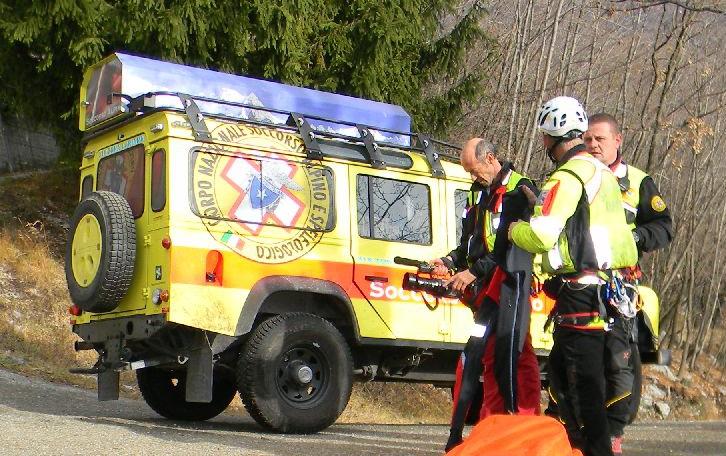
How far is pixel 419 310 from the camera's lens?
9.92m

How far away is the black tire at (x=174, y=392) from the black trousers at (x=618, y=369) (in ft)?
17.3

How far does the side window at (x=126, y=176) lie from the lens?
912 centimetres

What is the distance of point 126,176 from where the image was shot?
30.9ft

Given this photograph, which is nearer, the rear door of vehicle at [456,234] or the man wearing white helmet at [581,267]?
the man wearing white helmet at [581,267]

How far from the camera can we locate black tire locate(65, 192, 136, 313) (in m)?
8.75

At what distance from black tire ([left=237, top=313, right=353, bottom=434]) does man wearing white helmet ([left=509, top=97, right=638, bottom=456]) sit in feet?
12.0

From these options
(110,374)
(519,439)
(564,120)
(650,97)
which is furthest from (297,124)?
(650,97)

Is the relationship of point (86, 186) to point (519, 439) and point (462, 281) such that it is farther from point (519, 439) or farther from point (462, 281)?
point (519, 439)

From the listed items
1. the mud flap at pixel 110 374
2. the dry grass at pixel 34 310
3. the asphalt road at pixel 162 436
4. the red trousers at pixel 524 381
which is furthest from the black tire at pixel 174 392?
the red trousers at pixel 524 381

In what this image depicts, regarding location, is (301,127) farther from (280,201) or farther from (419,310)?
(419,310)

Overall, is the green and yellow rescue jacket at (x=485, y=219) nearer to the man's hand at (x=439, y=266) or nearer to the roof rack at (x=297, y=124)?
the man's hand at (x=439, y=266)

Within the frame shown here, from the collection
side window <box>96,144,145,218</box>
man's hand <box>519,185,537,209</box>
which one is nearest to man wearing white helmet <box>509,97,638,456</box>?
man's hand <box>519,185,537,209</box>

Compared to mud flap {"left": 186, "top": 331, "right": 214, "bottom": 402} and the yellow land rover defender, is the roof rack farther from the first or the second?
mud flap {"left": 186, "top": 331, "right": 214, "bottom": 402}

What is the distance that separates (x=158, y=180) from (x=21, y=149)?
548 inches
